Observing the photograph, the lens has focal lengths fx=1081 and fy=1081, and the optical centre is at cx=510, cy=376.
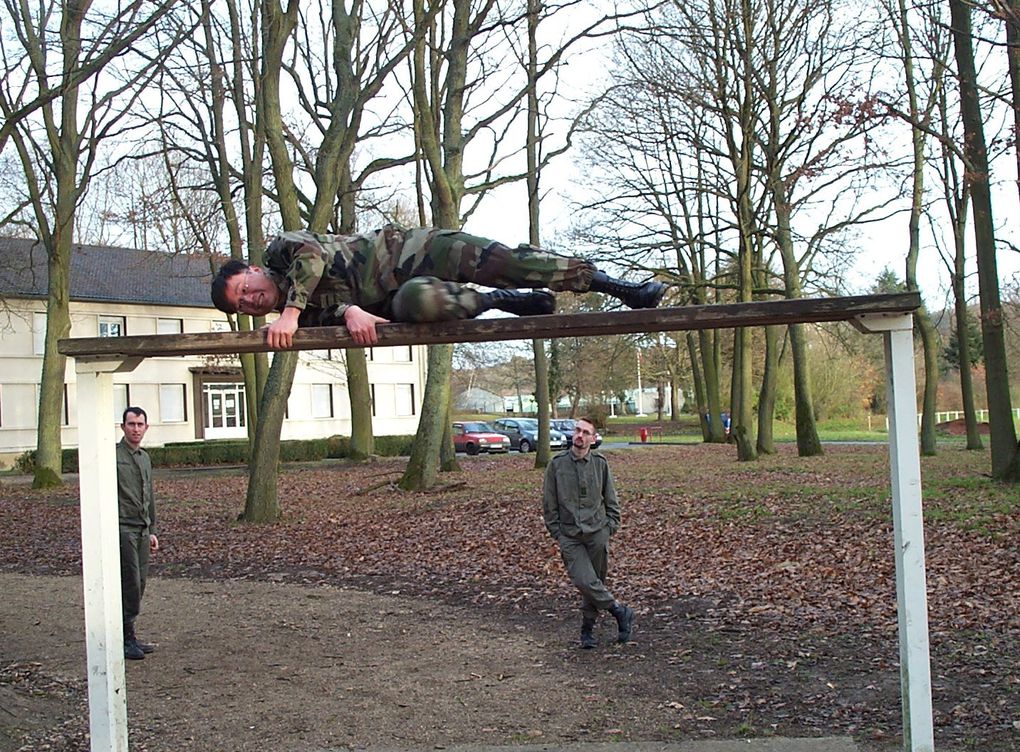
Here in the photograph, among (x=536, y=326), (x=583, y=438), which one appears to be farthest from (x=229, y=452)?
(x=536, y=326)

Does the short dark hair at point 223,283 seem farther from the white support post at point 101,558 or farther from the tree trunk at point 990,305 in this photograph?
the tree trunk at point 990,305

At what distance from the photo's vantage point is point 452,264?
5.61 meters

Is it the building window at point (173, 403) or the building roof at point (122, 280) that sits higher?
the building roof at point (122, 280)

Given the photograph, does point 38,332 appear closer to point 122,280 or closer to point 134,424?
point 122,280

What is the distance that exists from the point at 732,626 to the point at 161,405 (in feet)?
148

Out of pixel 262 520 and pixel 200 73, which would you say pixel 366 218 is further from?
pixel 262 520

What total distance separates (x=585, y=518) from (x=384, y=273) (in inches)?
140

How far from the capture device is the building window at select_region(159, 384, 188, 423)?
50.3 meters

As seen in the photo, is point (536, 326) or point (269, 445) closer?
point (536, 326)

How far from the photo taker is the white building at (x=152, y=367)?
45438 mm

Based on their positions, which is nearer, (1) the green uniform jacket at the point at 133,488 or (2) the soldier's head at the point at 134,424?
(2) the soldier's head at the point at 134,424

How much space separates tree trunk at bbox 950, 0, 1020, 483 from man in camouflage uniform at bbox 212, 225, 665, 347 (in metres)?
11.2

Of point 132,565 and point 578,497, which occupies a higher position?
point 578,497

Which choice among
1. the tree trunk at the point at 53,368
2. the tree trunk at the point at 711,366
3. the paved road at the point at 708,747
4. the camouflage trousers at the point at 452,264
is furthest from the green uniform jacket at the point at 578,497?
the tree trunk at the point at 711,366
